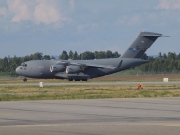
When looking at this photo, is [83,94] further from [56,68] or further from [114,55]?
→ [114,55]

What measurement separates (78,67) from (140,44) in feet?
30.9

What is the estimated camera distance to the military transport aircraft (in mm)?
68812

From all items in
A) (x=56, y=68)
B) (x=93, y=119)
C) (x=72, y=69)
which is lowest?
(x=93, y=119)

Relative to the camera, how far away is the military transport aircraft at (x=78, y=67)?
226 ft

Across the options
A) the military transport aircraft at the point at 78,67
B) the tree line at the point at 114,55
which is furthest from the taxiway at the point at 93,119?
the tree line at the point at 114,55

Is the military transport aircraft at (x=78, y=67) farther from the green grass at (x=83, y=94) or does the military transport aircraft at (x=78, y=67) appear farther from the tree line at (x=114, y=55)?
the tree line at (x=114, y=55)

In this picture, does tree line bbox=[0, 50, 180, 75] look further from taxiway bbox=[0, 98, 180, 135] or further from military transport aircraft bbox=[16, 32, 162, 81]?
taxiway bbox=[0, 98, 180, 135]

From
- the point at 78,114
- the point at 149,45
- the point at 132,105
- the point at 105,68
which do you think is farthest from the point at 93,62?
the point at 78,114

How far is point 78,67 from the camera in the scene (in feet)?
226

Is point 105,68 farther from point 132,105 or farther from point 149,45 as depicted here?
point 132,105

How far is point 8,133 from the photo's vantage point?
1534 centimetres

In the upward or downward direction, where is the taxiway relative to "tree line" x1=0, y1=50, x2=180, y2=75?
downward

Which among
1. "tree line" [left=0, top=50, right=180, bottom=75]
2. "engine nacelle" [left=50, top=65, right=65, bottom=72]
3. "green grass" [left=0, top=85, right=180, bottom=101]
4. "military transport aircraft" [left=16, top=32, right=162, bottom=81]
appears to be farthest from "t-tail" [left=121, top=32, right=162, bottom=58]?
"tree line" [left=0, top=50, right=180, bottom=75]

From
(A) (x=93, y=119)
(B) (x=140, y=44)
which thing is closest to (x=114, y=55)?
(B) (x=140, y=44)
